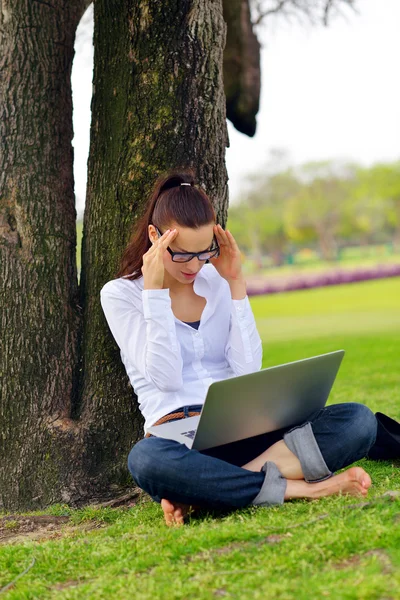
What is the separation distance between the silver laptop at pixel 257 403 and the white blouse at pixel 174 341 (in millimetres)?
172

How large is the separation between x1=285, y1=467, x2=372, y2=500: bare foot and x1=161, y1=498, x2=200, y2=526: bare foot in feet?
1.34

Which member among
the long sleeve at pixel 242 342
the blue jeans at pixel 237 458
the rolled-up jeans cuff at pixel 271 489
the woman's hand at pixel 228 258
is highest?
the woman's hand at pixel 228 258

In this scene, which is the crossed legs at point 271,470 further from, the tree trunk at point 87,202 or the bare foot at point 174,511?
the tree trunk at point 87,202

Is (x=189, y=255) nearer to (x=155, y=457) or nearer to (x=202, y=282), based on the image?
(x=202, y=282)

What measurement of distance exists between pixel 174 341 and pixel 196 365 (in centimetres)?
24

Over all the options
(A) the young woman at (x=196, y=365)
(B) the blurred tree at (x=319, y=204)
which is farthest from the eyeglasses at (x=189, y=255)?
(B) the blurred tree at (x=319, y=204)

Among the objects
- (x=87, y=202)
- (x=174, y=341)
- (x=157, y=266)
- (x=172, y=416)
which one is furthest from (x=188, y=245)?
(x=87, y=202)

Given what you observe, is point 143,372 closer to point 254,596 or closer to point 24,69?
point 254,596

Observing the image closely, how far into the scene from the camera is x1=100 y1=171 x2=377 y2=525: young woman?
2.97 meters

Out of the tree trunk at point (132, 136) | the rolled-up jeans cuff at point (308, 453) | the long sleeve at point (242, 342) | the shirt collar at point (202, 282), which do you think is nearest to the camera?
the rolled-up jeans cuff at point (308, 453)

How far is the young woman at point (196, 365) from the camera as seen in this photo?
297 centimetres

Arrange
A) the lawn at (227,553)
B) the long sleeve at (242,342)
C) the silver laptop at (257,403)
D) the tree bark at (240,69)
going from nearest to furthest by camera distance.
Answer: the lawn at (227,553) → the silver laptop at (257,403) → the long sleeve at (242,342) → the tree bark at (240,69)

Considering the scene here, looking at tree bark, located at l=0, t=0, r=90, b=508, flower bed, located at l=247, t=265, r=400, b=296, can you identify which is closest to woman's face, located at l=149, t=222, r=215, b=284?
tree bark, located at l=0, t=0, r=90, b=508

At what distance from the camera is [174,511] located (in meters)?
3.02
